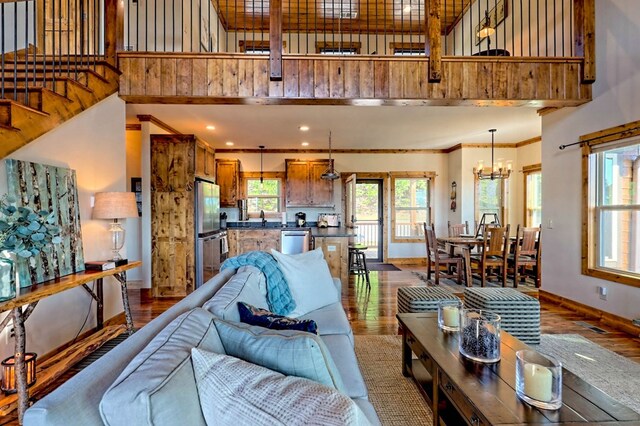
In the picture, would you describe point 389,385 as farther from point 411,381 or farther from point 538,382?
point 538,382

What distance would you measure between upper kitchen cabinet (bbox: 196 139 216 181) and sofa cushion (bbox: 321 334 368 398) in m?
3.90

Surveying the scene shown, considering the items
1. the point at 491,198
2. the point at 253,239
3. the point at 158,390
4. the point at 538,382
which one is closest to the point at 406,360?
the point at 538,382

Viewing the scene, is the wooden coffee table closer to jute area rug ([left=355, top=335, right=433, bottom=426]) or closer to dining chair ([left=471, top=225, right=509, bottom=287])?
jute area rug ([left=355, top=335, right=433, bottom=426])

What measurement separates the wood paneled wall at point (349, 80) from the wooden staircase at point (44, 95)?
41cm

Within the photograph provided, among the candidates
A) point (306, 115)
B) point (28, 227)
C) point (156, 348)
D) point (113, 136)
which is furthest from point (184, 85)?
point (156, 348)

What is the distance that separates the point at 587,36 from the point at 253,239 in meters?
5.57

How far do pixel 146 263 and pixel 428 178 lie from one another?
6216 mm

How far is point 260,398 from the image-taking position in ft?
2.57

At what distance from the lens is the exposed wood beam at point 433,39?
3666 millimetres

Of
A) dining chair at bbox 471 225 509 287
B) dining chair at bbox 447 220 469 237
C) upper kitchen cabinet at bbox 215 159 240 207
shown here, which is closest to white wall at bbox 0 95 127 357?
upper kitchen cabinet at bbox 215 159 240 207

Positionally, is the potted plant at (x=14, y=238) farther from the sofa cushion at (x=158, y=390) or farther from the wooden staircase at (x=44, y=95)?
the sofa cushion at (x=158, y=390)

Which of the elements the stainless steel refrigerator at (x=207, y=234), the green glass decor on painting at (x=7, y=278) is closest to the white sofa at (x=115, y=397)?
the green glass decor on painting at (x=7, y=278)

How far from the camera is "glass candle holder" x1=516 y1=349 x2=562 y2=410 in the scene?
1301mm

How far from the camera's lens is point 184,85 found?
12.0ft
